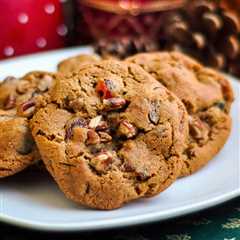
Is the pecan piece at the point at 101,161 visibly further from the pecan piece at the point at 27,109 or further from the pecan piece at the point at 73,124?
the pecan piece at the point at 27,109

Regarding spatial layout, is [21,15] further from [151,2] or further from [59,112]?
[59,112]

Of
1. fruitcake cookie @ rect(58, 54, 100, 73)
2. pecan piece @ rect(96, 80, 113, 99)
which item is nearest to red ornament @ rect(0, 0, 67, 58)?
fruitcake cookie @ rect(58, 54, 100, 73)

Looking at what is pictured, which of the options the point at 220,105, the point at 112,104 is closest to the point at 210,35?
the point at 220,105

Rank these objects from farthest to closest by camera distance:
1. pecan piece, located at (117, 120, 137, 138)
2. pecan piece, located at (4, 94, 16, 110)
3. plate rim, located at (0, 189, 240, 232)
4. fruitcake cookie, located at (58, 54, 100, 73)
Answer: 1. fruitcake cookie, located at (58, 54, 100, 73)
2. pecan piece, located at (4, 94, 16, 110)
3. pecan piece, located at (117, 120, 137, 138)
4. plate rim, located at (0, 189, 240, 232)

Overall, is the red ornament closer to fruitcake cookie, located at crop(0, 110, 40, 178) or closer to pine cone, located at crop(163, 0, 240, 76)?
pine cone, located at crop(163, 0, 240, 76)

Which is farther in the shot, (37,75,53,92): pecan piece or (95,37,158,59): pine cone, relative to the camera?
(95,37,158,59): pine cone

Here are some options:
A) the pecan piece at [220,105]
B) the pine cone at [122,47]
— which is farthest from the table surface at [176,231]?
the pine cone at [122,47]
